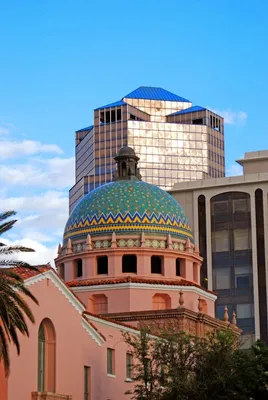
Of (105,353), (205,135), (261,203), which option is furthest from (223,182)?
(105,353)

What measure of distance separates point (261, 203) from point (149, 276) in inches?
2050

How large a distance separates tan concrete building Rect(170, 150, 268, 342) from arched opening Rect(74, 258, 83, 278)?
153 ft

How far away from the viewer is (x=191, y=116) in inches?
6270

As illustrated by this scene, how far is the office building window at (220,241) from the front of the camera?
10823 cm

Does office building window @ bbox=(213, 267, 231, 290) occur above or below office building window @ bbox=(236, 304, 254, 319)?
above

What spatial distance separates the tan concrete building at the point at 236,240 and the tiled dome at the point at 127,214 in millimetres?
45554

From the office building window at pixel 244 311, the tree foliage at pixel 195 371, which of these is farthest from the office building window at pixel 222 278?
the tree foliage at pixel 195 371

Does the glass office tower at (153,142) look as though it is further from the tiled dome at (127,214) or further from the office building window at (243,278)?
the tiled dome at (127,214)

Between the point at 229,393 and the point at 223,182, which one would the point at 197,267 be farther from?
the point at 223,182

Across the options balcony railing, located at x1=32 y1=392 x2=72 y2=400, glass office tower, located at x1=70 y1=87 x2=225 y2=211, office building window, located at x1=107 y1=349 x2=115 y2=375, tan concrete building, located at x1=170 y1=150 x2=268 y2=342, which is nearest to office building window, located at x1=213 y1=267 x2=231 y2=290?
tan concrete building, located at x1=170 y1=150 x2=268 y2=342

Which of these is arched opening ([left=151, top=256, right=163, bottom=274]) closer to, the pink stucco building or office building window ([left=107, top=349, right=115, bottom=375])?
the pink stucco building

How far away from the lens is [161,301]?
57812mm

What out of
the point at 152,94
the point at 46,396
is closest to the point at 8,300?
the point at 46,396

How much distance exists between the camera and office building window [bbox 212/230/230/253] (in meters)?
108
